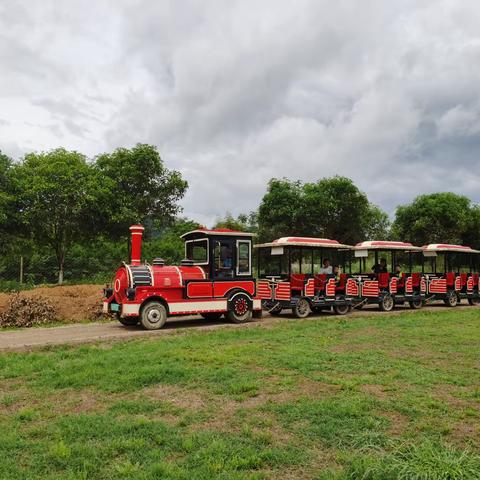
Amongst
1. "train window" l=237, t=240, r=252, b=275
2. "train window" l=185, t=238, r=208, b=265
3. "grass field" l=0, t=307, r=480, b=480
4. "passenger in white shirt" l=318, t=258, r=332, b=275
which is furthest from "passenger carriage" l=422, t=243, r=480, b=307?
"grass field" l=0, t=307, r=480, b=480

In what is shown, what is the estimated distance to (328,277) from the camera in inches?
619

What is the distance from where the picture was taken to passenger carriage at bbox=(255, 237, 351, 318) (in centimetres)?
1489

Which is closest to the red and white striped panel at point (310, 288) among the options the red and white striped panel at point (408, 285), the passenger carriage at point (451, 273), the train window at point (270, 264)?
the train window at point (270, 264)

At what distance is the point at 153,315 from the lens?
1238cm

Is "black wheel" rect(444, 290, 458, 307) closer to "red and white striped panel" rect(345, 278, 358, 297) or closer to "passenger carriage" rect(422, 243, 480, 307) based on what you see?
"passenger carriage" rect(422, 243, 480, 307)

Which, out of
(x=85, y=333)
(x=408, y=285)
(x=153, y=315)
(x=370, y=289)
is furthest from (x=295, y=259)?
(x=85, y=333)

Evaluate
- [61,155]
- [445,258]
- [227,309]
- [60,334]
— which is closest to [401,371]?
[227,309]

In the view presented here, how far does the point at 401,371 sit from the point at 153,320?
7059mm

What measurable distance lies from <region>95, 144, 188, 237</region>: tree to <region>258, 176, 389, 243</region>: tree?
6.27 meters

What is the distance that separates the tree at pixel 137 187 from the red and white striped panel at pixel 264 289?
30.8 ft

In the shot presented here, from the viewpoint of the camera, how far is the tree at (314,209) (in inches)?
1098

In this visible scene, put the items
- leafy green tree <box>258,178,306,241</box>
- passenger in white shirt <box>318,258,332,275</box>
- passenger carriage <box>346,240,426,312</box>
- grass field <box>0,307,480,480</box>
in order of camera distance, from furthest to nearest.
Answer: leafy green tree <box>258,178,306,241</box>, passenger carriage <box>346,240,426,312</box>, passenger in white shirt <box>318,258,332,275</box>, grass field <box>0,307,480,480</box>

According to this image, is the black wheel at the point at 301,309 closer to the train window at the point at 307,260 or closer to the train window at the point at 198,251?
the train window at the point at 307,260

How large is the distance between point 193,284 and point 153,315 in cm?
136
